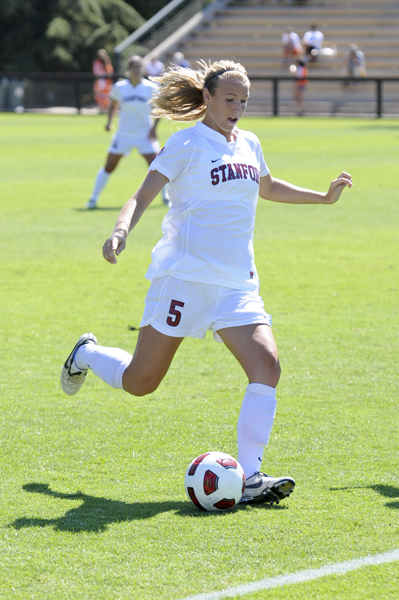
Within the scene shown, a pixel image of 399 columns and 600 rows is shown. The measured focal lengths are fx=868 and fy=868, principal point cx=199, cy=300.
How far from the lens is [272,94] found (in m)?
39.1

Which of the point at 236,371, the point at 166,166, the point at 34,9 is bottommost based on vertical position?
the point at 236,371

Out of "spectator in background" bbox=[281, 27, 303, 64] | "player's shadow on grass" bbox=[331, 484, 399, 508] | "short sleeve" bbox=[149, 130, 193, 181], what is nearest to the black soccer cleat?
"player's shadow on grass" bbox=[331, 484, 399, 508]

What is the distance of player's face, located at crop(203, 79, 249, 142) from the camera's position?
165 inches

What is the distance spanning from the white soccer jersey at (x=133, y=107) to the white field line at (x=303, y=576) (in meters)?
11.5

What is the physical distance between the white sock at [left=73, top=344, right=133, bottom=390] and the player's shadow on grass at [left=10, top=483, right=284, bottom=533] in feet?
2.32

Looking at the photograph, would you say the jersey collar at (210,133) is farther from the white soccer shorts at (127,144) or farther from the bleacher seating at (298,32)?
the bleacher seating at (298,32)

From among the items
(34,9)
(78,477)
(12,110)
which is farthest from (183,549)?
(34,9)

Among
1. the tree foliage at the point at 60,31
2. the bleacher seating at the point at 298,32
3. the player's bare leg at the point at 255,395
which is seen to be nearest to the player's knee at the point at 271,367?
the player's bare leg at the point at 255,395

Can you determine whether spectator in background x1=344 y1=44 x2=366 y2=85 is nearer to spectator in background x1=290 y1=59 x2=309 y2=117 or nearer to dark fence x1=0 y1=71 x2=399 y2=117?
dark fence x1=0 y1=71 x2=399 y2=117

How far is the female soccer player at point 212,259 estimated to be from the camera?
4.05 metres

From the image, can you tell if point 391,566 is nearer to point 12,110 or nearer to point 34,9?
point 12,110

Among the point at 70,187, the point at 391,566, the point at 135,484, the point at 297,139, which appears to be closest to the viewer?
the point at 391,566

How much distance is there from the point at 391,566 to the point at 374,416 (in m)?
1.90

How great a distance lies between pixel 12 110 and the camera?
41469mm
